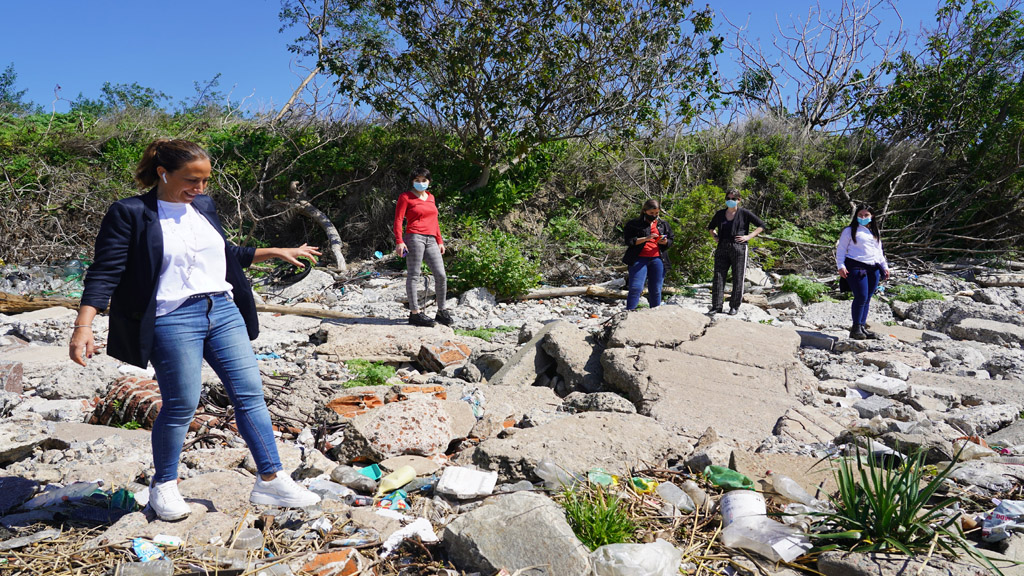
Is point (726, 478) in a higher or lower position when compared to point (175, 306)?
lower

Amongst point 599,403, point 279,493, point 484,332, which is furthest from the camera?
point 484,332

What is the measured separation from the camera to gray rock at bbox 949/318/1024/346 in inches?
283

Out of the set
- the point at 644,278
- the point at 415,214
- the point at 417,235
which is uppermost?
the point at 415,214

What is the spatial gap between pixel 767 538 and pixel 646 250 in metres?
4.91

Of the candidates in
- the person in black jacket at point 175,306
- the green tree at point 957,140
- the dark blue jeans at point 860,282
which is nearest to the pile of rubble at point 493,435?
the person in black jacket at point 175,306

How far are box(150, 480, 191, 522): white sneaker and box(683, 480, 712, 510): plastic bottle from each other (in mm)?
2145

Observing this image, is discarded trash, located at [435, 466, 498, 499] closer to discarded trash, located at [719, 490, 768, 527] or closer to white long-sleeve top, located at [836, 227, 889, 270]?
discarded trash, located at [719, 490, 768, 527]

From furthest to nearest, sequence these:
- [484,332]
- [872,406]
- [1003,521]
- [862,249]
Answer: [484,332]
[862,249]
[872,406]
[1003,521]

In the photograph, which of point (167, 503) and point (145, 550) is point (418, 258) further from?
point (145, 550)

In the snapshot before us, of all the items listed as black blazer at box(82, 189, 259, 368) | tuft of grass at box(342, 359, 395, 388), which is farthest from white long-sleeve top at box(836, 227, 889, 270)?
black blazer at box(82, 189, 259, 368)

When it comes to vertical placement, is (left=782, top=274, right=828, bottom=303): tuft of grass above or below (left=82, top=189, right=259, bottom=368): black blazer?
below

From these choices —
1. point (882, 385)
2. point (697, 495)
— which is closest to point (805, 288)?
point (882, 385)

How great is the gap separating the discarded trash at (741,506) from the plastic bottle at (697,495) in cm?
8

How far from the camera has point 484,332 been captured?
24.8 ft
